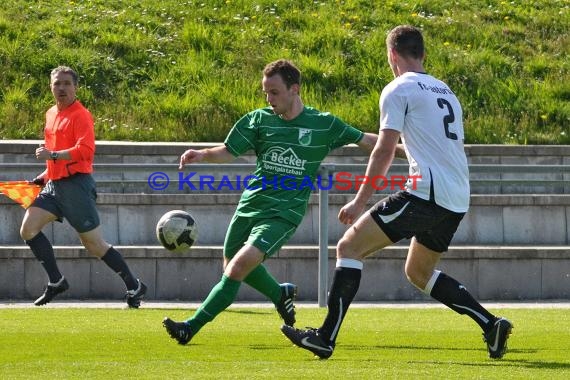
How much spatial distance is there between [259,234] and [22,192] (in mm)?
4115

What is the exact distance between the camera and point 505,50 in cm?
1952

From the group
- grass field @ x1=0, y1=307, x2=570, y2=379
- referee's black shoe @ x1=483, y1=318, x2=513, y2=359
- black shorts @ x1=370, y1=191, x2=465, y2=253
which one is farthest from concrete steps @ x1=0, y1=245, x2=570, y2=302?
black shorts @ x1=370, y1=191, x2=465, y2=253

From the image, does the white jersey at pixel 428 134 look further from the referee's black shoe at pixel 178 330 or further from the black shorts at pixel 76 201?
the black shorts at pixel 76 201

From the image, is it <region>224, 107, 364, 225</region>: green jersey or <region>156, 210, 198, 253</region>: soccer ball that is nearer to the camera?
<region>224, 107, 364, 225</region>: green jersey

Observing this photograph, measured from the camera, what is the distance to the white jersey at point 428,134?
743 cm

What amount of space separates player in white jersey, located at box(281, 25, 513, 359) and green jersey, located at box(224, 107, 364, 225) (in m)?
0.99

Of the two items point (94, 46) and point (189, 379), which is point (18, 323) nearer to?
point (189, 379)

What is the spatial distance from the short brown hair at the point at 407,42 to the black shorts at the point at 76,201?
14.2 feet

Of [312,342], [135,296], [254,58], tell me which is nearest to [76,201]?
[135,296]

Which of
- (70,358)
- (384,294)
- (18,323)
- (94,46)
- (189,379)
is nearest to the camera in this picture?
(189,379)

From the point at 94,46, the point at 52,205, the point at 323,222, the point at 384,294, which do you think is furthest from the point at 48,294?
the point at 94,46

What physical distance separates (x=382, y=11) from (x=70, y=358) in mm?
13759

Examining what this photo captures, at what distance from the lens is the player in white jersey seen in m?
7.39

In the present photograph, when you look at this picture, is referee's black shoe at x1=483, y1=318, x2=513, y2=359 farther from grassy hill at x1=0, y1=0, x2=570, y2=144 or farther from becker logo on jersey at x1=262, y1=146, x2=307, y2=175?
grassy hill at x1=0, y1=0, x2=570, y2=144
